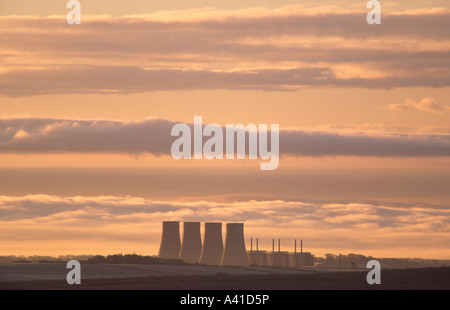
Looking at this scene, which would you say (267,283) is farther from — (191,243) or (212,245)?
(191,243)

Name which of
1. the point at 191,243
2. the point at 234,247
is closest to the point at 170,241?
the point at 191,243

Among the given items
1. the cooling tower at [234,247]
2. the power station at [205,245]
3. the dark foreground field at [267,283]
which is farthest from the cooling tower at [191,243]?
the dark foreground field at [267,283]

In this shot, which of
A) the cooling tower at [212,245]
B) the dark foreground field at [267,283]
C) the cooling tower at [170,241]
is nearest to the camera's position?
the dark foreground field at [267,283]

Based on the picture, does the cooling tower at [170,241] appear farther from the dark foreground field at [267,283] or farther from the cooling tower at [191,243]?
the dark foreground field at [267,283]

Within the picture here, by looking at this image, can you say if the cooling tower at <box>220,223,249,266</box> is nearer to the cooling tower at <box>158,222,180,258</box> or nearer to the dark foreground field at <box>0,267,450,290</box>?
the cooling tower at <box>158,222,180,258</box>
